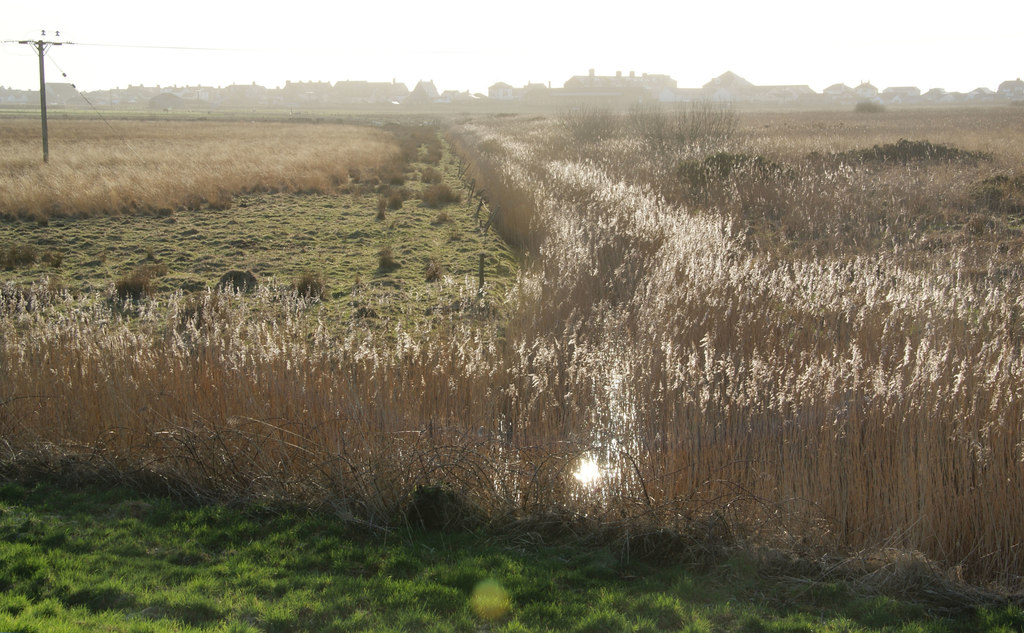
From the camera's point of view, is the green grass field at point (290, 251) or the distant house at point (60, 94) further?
the distant house at point (60, 94)

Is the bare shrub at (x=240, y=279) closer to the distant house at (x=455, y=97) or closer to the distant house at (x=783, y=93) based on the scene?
the distant house at (x=783, y=93)

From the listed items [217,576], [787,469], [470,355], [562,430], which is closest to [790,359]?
[787,469]

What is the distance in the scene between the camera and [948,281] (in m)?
8.54

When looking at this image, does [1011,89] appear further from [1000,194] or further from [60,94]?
[60,94]

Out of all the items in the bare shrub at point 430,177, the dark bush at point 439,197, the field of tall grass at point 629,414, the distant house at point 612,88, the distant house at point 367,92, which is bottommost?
the field of tall grass at point 629,414

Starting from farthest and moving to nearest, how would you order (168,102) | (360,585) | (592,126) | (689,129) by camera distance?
(168,102) → (592,126) → (689,129) → (360,585)

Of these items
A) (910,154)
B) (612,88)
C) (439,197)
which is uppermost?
(612,88)

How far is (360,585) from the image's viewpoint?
14.5ft

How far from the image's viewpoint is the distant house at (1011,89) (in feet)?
428

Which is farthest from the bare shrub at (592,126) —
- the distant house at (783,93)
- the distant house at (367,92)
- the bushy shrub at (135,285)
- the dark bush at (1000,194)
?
the distant house at (367,92)

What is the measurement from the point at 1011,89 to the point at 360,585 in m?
164

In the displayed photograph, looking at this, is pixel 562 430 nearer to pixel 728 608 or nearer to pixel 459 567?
pixel 459 567

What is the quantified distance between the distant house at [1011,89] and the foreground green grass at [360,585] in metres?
151

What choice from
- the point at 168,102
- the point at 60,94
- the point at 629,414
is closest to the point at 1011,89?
the point at 168,102
